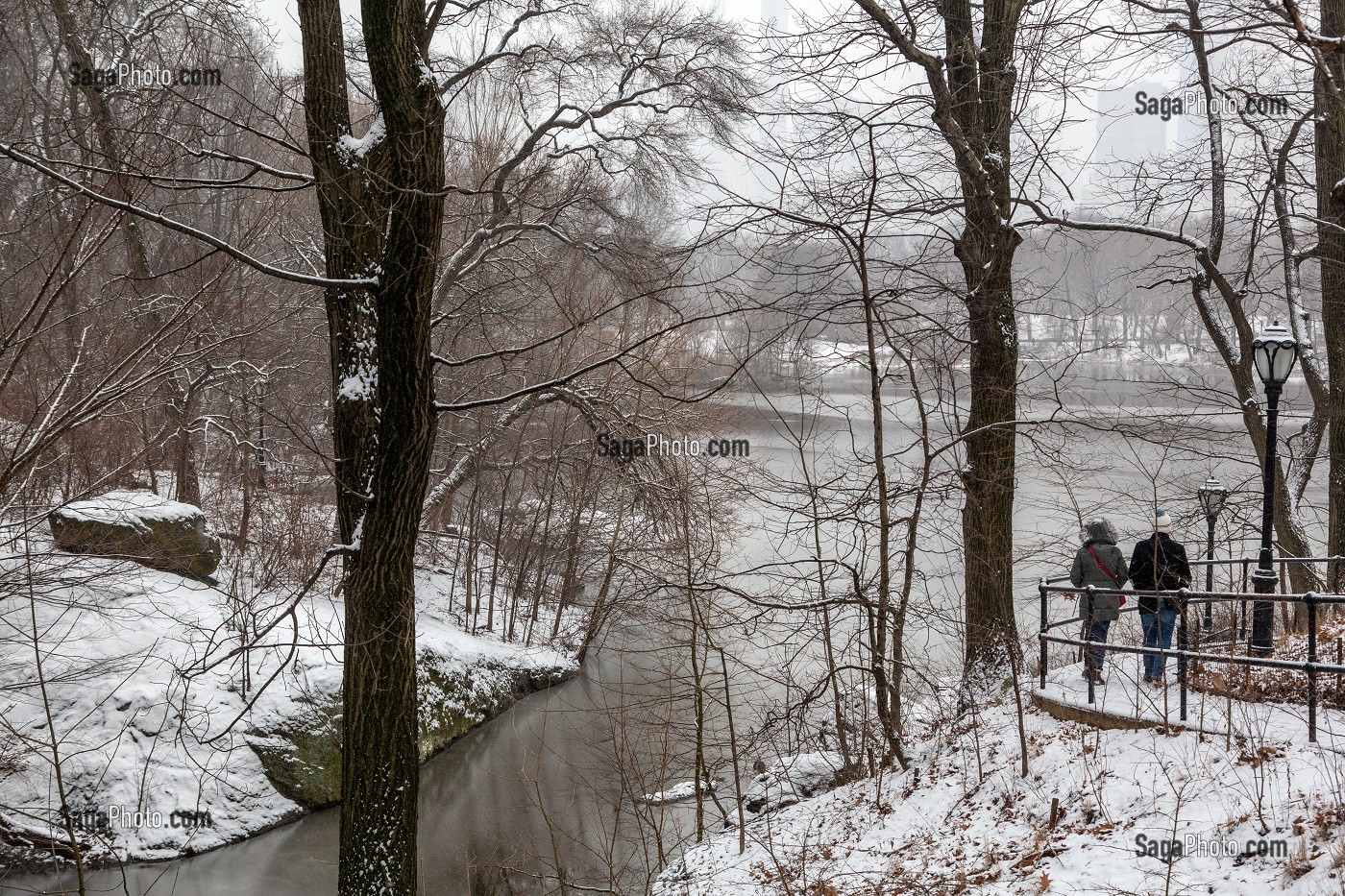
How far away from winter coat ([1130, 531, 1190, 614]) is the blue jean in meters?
0.11

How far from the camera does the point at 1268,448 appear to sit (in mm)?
8578

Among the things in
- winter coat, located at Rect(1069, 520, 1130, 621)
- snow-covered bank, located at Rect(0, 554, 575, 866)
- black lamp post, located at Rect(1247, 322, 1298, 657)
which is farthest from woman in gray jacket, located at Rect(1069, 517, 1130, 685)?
snow-covered bank, located at Rect(0, 554, 575, 866)

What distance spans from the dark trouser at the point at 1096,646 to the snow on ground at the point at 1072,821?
284mm

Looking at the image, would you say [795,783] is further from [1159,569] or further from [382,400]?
[382,400]

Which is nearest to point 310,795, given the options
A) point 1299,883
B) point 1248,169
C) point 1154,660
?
point 1154,660

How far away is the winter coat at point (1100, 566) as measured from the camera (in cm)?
927

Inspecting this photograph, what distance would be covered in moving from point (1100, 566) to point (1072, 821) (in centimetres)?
330

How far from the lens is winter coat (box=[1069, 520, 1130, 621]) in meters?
9.27

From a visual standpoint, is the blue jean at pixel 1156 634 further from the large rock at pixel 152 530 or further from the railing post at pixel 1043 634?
the large rock at pixel 152 530

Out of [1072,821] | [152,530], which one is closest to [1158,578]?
[1072,821]

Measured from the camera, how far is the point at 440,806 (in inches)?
531

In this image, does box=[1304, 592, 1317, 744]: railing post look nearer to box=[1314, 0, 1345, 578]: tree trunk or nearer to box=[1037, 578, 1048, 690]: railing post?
box=[1037, 578, 1048, 690]: railing post

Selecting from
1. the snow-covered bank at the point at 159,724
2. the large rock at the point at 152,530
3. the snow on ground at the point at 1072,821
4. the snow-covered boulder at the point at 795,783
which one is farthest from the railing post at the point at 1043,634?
the large rock at the point at 152,530

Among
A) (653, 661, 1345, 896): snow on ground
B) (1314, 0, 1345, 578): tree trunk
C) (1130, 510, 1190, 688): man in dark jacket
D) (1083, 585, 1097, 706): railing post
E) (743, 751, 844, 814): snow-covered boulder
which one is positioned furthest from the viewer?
(1314, 0, 1345, 578): tree trunk
